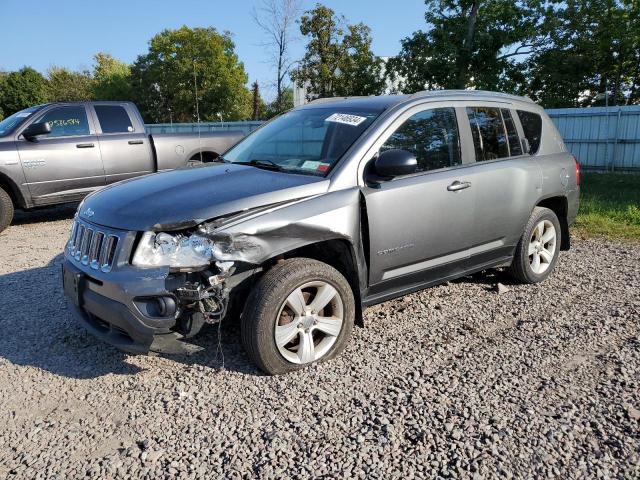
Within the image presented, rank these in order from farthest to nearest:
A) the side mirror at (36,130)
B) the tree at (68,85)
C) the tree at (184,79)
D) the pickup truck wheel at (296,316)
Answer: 1. the tree at (68,85)
2. the tree at (184,79)
3. the side mirror at (36,130)
4. the pickup truck wheel at (296,316)

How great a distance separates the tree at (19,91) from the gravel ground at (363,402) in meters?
48.0

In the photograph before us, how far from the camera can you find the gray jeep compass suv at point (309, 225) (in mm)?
3016

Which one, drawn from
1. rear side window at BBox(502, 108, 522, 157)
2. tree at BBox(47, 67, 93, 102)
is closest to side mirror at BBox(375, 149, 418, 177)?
rear side window at BBox(502, 108, 522, 157)

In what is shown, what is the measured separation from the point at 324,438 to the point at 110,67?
71.5m

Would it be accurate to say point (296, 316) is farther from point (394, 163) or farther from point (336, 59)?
point (336, 59)

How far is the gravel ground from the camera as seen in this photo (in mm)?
2508

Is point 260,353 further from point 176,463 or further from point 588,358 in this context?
point 588,358

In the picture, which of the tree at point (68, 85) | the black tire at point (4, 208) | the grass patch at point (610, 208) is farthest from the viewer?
the tree at point (68, 85)

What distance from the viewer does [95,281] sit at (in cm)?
315

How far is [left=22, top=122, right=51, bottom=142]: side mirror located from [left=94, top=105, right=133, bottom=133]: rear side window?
37.0 inches

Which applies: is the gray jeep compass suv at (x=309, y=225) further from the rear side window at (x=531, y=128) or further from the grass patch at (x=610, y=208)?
the grass patch at (x=610, y=208)

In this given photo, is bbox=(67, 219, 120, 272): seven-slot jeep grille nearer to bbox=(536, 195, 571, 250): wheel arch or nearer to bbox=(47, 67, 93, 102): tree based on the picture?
bbox=(536, 195, 571, 250): wheel arch

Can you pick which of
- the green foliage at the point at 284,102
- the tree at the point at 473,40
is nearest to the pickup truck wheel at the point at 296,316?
the tree at the point at 473,40

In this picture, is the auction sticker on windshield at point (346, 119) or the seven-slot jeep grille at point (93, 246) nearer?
the seven-slot jeep grille at point (93, 246)
